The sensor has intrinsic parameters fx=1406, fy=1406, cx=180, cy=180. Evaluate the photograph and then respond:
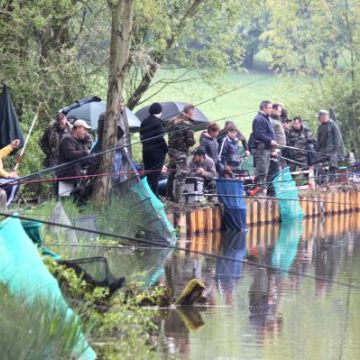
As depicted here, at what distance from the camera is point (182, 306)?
12992 mm

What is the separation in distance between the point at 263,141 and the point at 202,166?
6.93 feet

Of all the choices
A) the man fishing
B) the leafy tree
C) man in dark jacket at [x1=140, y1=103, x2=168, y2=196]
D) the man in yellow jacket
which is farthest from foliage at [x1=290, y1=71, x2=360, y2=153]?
the man in yellow jacket

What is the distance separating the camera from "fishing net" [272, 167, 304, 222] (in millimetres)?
25141

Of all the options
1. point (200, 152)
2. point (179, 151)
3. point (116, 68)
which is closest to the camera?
point (116, 68)

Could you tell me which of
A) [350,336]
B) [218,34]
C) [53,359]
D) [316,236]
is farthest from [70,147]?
[218,34]

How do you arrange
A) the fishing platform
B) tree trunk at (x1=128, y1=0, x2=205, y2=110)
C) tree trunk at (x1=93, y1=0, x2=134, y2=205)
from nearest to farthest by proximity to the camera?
tree trunk at (x1=93, y1=0, x2=134, y2=205)
the fishing platform
tree trunk at (x1=128, y1=0, x2=205, y2=110)

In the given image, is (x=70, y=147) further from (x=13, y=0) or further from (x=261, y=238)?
(x=13, y=0)

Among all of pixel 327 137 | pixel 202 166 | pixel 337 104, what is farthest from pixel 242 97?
pixel 202 166

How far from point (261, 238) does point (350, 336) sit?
10219mm

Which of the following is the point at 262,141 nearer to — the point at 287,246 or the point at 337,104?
the point at 287,246

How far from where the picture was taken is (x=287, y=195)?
82.9ft

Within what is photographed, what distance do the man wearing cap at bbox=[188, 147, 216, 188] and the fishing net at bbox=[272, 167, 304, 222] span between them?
192 centimetres

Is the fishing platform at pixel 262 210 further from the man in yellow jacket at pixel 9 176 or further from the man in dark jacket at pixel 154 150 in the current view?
the man in yellow jacket at pixel 9 176

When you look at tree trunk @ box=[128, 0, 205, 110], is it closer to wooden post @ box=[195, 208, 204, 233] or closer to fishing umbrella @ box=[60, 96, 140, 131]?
fishing umbrella @ box=[60, 96, 140, 131]
